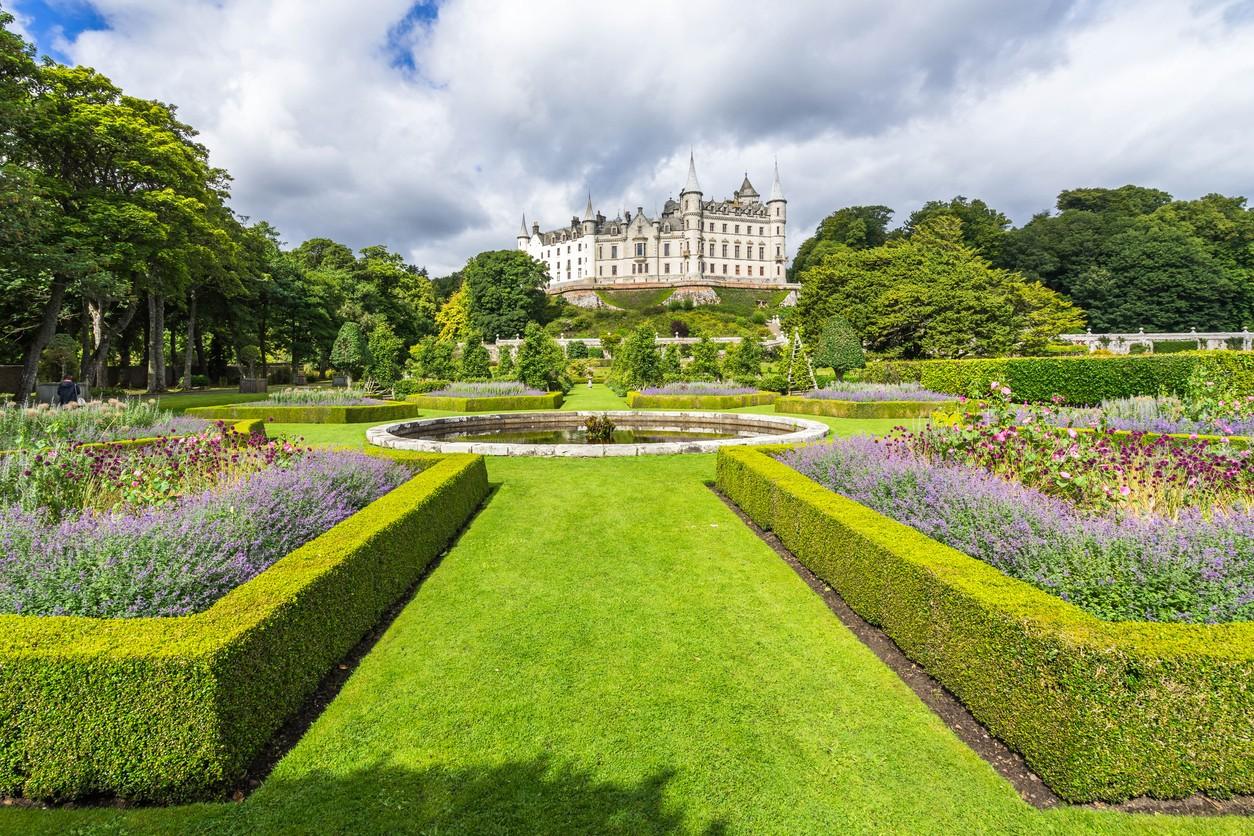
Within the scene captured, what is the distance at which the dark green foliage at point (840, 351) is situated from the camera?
2512 centimetres

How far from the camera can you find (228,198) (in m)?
26.6

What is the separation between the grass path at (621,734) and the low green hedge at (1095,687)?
189 millimetres

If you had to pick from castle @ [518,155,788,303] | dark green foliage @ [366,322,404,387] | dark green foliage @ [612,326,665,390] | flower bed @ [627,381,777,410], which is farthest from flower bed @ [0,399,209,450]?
castle @ [518,155,788,303]

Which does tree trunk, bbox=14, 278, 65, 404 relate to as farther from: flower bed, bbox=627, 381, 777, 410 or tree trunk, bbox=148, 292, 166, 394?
flower bed, bbox=627, 381, 777, 410

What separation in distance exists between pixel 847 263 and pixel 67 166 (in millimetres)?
39608

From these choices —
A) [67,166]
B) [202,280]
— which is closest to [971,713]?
[67,166]

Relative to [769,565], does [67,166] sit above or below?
above

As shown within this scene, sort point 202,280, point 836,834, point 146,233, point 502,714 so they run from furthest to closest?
point 202,280, point 146,233, point 502,714, point 836,834

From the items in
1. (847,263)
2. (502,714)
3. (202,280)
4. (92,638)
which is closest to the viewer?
(92,638)

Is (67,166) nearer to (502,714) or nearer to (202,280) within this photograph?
(202,280)

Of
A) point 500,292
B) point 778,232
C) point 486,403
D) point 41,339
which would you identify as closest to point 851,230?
point 778,232

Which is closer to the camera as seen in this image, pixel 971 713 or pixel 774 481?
pixel 971 713

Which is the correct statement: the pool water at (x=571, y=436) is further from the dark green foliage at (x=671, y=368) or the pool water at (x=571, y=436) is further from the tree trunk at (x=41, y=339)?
the tree trunk at (x=41, y=339)

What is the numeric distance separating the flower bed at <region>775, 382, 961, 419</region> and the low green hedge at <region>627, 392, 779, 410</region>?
4.29 ft
